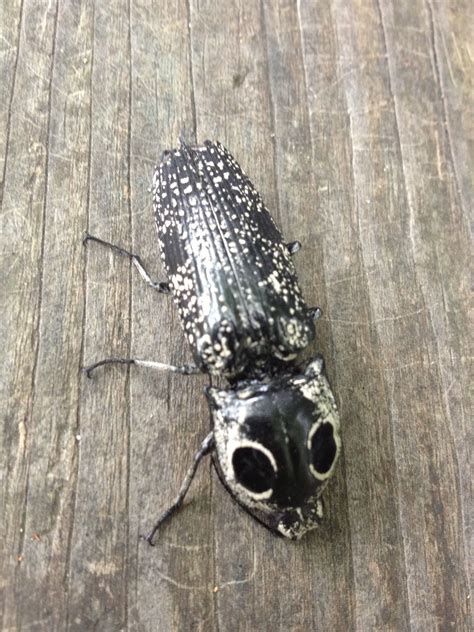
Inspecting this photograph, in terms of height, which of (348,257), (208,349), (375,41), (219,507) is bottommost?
(219,507)

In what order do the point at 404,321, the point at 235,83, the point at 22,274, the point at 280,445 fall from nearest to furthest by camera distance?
the point at 280,445 < the point at 22,274 < the point at 404,321 < the point at 235,83

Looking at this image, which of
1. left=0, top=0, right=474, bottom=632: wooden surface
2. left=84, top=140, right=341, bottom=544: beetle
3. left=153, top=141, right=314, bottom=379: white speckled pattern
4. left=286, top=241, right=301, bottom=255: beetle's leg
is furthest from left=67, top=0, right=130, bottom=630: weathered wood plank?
left=286, top=241, right=301, bottom=255: beetle's leg

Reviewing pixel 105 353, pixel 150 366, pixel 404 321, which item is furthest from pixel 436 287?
pixel 105 353

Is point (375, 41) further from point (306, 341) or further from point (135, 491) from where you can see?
point (135, 491)

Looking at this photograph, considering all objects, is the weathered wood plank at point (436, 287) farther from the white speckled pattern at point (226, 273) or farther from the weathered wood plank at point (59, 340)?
the weathered wood plank at point (59, 340)

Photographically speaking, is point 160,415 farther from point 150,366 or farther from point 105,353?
point 105,353

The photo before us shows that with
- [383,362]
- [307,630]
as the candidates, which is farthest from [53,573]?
[383,362]

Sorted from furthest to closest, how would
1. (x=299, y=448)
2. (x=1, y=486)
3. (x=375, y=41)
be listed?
1. (x=375, y=41)
2. (x=1, y=486)
3. (x=299, y=448)
